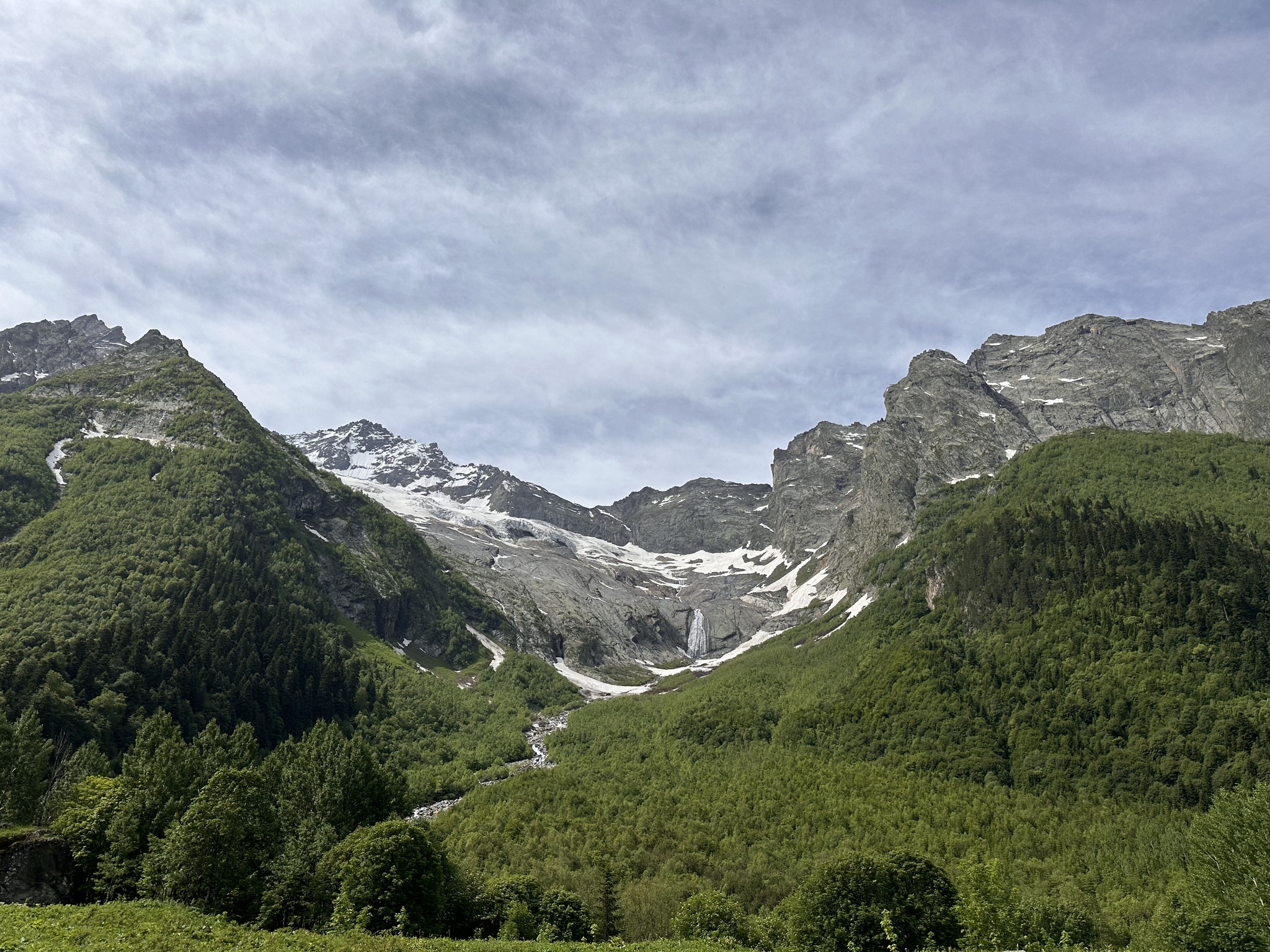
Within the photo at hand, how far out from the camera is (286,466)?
7633 inches

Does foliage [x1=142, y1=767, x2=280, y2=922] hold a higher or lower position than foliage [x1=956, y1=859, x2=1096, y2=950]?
higher

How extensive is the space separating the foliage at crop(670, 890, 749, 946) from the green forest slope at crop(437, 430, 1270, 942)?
24.2 ft

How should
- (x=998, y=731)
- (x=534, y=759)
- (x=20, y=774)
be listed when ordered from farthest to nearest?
1. (x=534, y=759)
2. (x=998, y=731)
3. (x=20, y=774)

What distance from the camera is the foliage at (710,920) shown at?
163ft

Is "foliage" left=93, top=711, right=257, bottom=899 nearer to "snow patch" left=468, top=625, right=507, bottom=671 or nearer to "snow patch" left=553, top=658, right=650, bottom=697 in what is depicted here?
"snow patch" left=468, top=625, right=507, bottom=671

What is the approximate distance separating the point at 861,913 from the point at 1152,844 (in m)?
42.0

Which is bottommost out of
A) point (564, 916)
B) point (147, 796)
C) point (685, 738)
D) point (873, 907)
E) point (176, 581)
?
point (564, 916)

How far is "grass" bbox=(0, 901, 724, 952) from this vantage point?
89.1 feet

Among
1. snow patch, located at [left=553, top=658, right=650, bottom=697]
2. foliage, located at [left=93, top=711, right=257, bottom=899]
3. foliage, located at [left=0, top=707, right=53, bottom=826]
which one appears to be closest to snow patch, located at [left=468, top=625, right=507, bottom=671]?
snow patch, located at [left=553, top=658, right=650, bottom=697]

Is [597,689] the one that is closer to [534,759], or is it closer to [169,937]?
[534,759]

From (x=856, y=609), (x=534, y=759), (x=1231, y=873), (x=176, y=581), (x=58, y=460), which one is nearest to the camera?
(x=1231, y=873)

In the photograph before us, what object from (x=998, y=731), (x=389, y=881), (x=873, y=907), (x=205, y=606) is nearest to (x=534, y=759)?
(x=205, y=606)

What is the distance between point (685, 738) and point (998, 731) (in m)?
47.3

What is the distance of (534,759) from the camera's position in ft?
393
